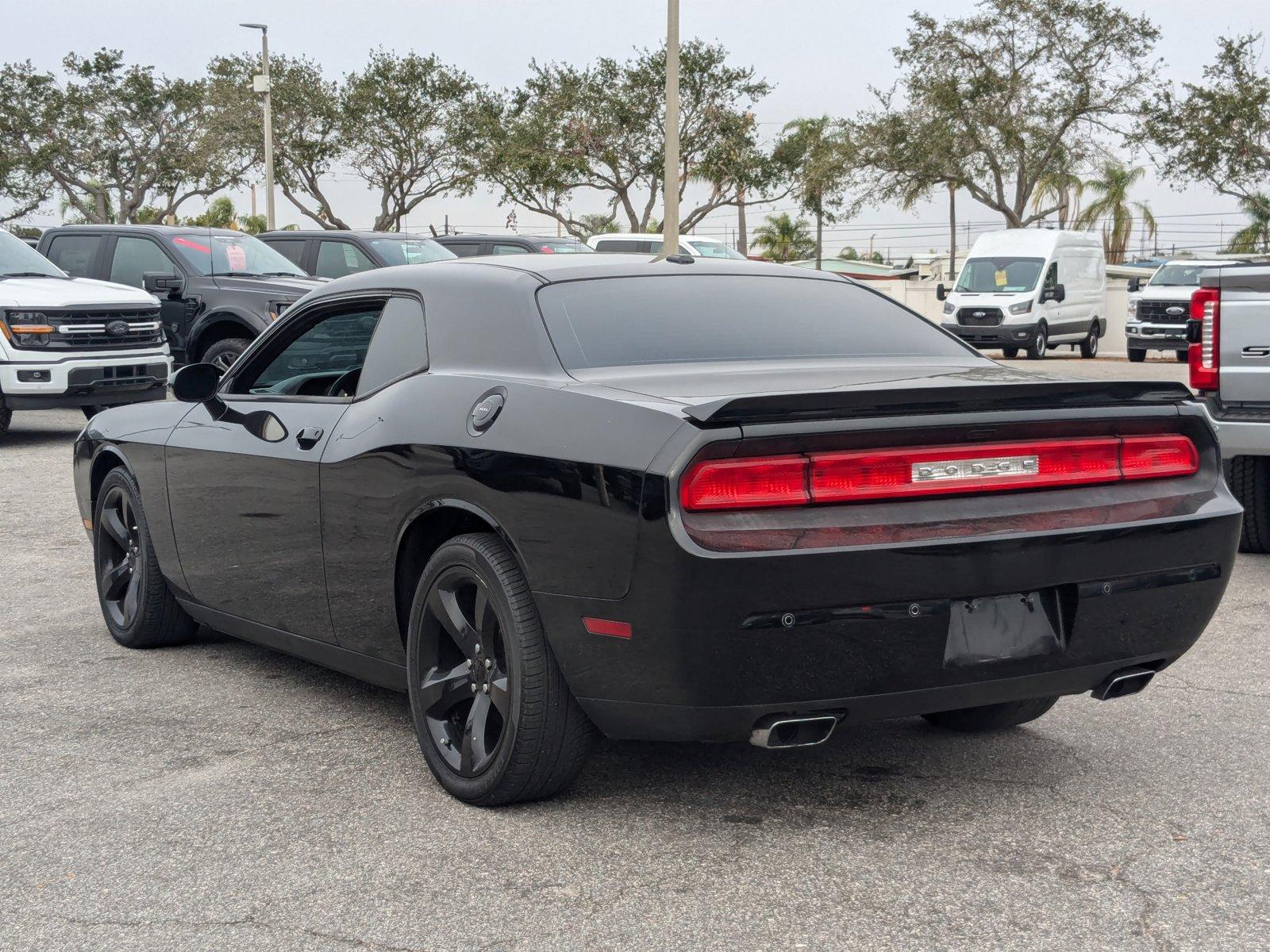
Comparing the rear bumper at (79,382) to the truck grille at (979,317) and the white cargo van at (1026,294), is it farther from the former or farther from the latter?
the truck grille at (979,317)

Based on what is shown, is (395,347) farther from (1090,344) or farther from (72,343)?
(1090,344)

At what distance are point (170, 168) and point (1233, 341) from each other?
4619 centimetres

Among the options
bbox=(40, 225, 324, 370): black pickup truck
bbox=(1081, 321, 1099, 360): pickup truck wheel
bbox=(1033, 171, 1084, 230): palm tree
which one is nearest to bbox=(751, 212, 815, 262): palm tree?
bbox=(1033, 171, 1084, 230): palm tree

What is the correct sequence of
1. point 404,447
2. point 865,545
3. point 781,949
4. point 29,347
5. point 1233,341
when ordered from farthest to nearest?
point 29,347 → point 1233,341 → point 404,447 → point 865,545 → point 781,949

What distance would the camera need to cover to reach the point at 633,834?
3756 mm

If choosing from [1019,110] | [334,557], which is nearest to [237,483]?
[334,557]

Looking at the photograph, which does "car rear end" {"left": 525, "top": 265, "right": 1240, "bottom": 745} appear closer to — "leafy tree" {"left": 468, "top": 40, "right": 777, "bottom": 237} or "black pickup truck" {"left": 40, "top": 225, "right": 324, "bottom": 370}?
"black pickup truck" {"left": 40, "top": 225, "right": 324, "bottom": 370}

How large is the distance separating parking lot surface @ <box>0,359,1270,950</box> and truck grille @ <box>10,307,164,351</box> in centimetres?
831

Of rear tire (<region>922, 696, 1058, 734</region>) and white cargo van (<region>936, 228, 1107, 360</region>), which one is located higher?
white cargo van (<region>936, 228, 1107, 360</region>)

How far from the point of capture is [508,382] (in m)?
4.00

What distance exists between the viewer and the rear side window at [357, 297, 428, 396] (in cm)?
445

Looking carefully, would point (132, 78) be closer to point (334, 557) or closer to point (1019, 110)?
point (1019, 110)

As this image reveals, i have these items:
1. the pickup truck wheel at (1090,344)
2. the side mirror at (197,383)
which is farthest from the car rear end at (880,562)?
the pickup truck wheel at (1090,344)

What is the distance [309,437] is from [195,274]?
11353 mm
